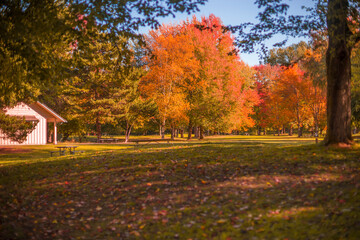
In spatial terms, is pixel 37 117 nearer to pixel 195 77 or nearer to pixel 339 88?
pixel 195 77

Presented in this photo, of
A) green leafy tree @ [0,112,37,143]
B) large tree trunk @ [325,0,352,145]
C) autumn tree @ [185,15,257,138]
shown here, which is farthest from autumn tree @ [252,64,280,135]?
large tree trunk @ [325,0,352,145]

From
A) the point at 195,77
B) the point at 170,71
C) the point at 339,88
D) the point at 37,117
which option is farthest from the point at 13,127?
the point at 339,88

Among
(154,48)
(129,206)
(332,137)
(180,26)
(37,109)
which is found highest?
(180,26)

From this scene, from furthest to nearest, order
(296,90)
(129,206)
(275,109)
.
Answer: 1. (275,109)
2. (296,90)
3. (129,206)

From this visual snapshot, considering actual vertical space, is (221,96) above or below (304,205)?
above

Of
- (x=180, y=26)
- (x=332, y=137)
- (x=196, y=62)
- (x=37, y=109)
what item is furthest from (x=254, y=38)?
(x=37, y=109)

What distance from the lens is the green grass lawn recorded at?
6023 mm

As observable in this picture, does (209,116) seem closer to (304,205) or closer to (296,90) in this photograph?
(296,90)

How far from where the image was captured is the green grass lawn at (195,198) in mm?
6023

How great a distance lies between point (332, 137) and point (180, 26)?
2742 cm

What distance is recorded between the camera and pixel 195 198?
7.78 meters

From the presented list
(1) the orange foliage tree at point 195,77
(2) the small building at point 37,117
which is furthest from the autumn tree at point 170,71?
(2) the small building at point 37,117

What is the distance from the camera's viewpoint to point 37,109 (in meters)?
32.7

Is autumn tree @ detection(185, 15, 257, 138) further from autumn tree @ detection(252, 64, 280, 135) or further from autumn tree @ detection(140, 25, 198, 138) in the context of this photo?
autumn tree @ detection(252, 64, 280, 135)
